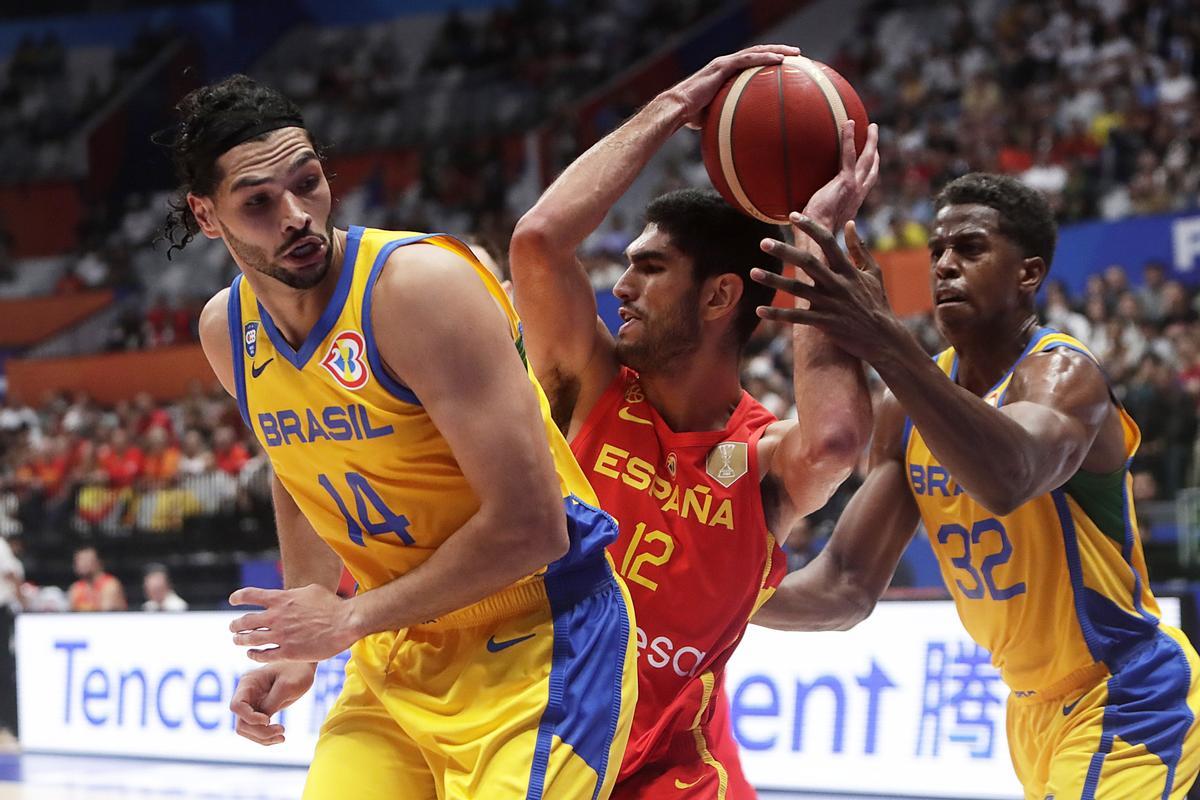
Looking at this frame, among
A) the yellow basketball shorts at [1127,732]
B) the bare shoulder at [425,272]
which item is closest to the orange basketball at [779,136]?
the bare shoulder at [425,272]

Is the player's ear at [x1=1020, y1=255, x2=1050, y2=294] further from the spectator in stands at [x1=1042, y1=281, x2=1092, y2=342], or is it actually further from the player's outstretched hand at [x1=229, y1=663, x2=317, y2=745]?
the spectator in stands at [x1=1042, y1=281, x2=1092, y2=342]

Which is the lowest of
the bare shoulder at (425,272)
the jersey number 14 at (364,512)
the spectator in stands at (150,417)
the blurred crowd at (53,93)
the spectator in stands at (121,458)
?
the spectator in stands at (121,458)

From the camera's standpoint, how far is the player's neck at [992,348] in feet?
11.9

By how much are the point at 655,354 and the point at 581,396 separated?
0.21m

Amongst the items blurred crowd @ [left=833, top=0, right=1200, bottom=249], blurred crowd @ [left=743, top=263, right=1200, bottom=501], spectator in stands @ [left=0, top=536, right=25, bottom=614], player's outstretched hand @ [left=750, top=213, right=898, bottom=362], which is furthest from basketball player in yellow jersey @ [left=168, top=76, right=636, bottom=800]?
blurred crowd @ [left=833, top=0, right=1200, bottom=249]

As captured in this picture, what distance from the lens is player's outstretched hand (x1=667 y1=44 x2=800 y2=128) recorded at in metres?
3.34

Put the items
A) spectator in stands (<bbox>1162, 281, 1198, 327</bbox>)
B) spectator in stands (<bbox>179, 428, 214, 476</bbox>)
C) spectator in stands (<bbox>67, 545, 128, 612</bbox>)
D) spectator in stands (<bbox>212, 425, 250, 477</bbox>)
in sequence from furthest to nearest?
spectator in stands (<bbox>179, 428, 214, 476</bbox>), spectator in stands (<bbox>212, 425, 250, 477</bbox>), spectator in stands (<bbox>67, 545, 128, 612</bbox>), spectator in stands (<bbox>1162, 281, 1198, 327</bbox>)

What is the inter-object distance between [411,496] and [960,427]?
114 cm

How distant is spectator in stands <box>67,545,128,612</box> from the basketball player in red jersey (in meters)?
8.60

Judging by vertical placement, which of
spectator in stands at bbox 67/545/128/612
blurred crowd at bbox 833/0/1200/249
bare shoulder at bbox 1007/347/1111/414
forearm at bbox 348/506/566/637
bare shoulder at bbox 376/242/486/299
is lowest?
spectator in stands at bbox 67/545/128/612

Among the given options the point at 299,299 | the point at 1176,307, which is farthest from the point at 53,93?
the point at 299,299

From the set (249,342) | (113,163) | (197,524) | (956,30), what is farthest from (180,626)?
(113,163)

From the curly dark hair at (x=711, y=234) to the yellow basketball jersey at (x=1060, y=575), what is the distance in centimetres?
69

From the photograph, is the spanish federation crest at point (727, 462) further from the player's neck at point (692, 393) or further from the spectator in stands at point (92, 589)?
the spectator in stands at point (92, 589)
